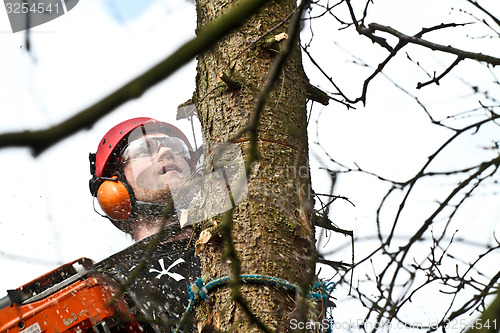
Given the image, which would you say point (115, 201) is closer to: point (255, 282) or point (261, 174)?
point (261, 174)

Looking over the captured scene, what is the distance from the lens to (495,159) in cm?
212

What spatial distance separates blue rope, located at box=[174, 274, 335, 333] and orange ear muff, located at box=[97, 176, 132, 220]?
1.94 m

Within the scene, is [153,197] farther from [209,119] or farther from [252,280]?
[252,280]

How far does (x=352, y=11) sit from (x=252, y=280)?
130 centimetres

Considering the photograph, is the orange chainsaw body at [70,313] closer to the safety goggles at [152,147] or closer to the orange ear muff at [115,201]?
the orange ear muff at [115,201]

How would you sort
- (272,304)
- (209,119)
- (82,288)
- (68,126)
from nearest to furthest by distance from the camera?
(68,126) → (272,304) → (209,119) → (82,288)

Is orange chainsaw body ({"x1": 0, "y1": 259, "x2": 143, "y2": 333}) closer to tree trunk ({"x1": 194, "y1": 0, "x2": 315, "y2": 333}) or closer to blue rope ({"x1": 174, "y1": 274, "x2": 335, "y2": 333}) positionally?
blue rope ({"x1": 174, "y1": 274, "x2": 335, "y2": 333})

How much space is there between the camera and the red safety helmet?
4508mm

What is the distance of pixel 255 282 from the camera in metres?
2.39

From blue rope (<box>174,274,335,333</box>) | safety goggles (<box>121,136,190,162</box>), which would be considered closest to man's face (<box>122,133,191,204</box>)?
safety goggles (<box>121,136,190,162</box>)

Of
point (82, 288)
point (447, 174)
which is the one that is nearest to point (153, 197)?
point (82, 288)

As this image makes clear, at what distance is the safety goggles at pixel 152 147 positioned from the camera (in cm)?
467

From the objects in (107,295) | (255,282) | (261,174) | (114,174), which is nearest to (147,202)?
(114,174)

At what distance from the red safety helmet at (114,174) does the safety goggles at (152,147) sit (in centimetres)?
8
